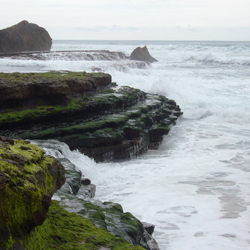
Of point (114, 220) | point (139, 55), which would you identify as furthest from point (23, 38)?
point (114, 220)

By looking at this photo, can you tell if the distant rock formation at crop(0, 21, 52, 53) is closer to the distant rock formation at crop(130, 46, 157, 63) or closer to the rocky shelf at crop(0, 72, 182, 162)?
the distant rock formation at crop(130, 46, 157, 63)

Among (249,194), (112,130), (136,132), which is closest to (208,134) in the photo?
(136,132)

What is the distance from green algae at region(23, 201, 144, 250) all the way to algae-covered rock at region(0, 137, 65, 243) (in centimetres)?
18

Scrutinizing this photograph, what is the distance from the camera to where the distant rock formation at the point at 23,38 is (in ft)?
96.0

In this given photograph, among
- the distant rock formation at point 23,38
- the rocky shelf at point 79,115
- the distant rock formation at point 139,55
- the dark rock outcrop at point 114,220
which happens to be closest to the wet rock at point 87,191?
the dark rock outcrop at point 114,220

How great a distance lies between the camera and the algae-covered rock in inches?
88.7

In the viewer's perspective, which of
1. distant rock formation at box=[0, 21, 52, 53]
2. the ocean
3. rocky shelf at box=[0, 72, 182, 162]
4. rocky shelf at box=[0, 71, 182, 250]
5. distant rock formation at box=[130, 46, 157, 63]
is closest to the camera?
rocky shelf at box=[0, 71, 182, 250]

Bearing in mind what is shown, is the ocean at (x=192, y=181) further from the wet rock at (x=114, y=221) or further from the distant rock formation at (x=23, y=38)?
the distant rock formation at (x=23, y=38)

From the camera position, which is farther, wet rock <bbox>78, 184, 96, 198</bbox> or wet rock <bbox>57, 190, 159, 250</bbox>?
wet rock <bbox>78, 184, 96, 198</bbox>

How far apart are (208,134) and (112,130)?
4348 mm

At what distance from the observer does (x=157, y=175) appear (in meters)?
7.13

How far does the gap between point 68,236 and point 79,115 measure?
5433 mm

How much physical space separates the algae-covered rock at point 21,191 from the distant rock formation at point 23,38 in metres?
29.1

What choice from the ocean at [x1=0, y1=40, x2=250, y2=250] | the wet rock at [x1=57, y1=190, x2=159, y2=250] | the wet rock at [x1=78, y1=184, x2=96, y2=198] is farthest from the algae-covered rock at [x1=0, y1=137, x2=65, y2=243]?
the ocean at [x1=0, y1=40, x2=250, y2=250]
